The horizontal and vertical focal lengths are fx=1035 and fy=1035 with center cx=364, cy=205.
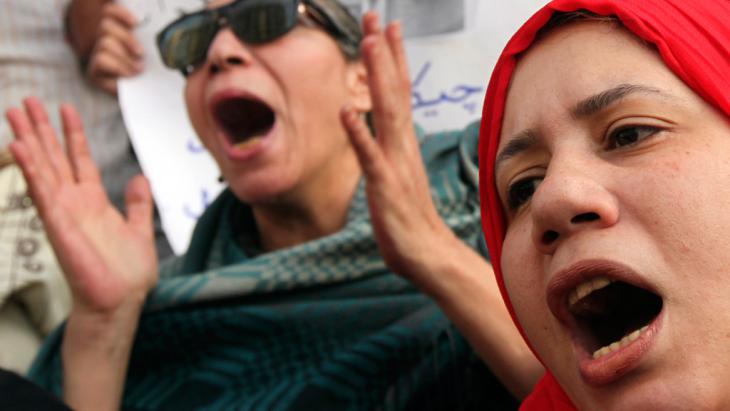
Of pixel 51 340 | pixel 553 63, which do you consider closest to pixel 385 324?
pixel 51 340

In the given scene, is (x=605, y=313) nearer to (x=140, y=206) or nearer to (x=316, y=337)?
(x=316, y=337)

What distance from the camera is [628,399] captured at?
76cm

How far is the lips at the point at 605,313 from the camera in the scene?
758mm

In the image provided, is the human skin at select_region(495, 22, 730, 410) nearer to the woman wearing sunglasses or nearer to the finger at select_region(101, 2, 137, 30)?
the woman wearing sunglasses

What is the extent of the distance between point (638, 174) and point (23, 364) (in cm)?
143

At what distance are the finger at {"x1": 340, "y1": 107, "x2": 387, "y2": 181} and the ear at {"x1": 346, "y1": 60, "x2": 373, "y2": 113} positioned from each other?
423 mm

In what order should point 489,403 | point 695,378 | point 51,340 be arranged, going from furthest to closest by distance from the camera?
point 51,340 < point 489,403 < point 695,378

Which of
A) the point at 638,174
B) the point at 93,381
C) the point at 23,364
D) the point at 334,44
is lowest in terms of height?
the point at 23,364

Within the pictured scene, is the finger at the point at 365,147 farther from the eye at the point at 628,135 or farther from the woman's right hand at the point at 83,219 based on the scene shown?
the eye at the point at 628,135

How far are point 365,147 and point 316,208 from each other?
42 centimetres

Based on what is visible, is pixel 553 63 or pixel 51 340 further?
pixel 51 340

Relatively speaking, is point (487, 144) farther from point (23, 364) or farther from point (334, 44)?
point (23, 364)

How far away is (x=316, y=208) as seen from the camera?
1.92 m

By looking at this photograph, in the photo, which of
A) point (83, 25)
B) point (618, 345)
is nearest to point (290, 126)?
point (83, 25)
